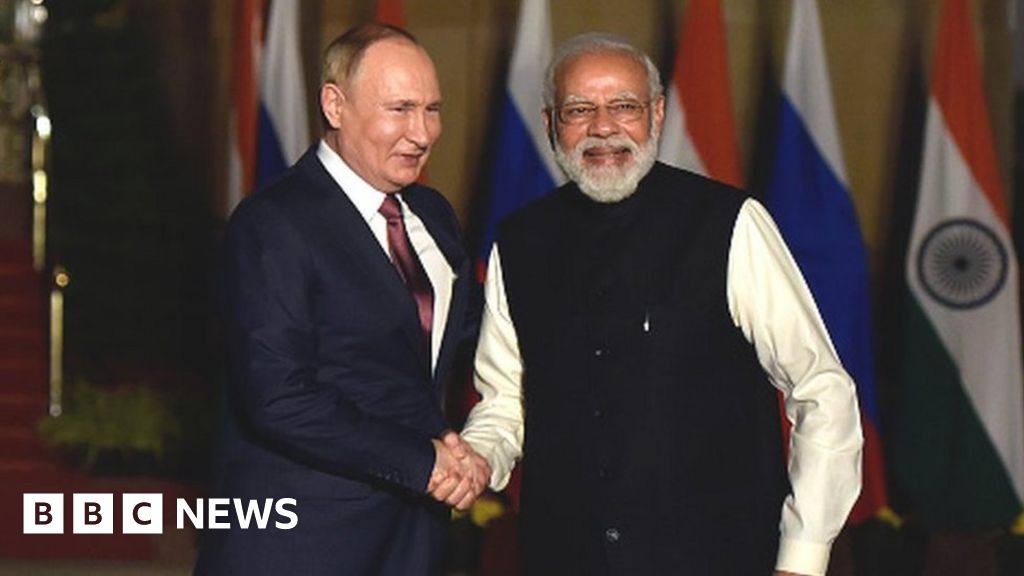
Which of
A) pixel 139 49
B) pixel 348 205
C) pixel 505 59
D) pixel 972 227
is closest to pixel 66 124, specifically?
pixel 139 49

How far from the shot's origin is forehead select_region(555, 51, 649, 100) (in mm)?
4031

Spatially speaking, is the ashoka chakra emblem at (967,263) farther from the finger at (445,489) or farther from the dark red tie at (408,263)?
the finger at (445,489)

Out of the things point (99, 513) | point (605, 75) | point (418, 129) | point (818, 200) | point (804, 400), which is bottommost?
point (99, 513)

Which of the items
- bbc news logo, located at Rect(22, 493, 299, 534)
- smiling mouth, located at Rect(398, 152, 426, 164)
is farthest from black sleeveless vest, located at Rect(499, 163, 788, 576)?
bbc news logo, located at Rect(22, 493, 299, 534)

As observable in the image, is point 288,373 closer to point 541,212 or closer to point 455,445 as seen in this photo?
point 455,445

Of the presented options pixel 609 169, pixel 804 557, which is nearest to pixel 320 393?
pixel 609 169

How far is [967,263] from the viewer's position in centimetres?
909

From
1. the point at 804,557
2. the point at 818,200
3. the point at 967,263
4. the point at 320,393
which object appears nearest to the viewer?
the point at 804,557

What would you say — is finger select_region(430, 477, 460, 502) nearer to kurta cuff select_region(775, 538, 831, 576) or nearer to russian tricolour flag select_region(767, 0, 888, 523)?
kurta cuff select_region(775, 538, 831, 576)

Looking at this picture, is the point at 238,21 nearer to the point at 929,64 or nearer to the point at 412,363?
the point at 929,64

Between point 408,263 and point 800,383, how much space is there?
2.46ft

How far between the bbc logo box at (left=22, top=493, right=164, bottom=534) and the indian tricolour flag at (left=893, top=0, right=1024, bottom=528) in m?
3.14

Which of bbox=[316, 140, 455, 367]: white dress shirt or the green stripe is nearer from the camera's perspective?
bbox=[316, 140, 455, 367]: white dress shirt

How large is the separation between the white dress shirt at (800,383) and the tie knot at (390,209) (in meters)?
0.63
